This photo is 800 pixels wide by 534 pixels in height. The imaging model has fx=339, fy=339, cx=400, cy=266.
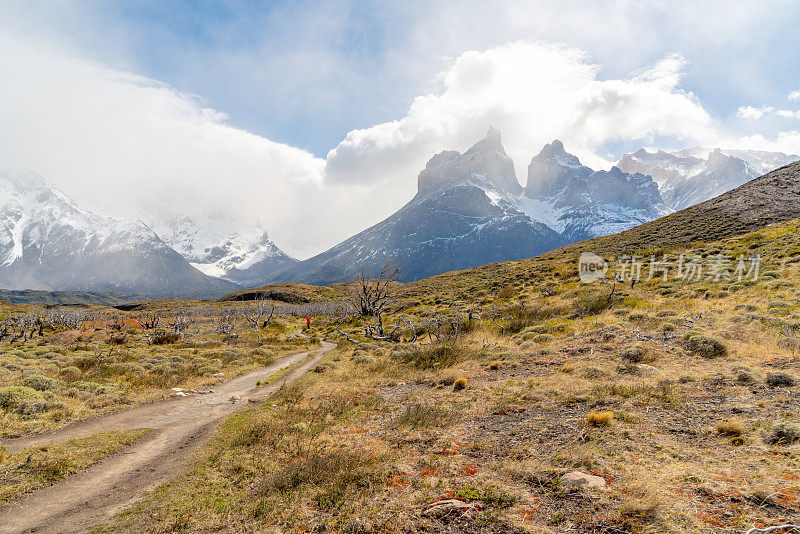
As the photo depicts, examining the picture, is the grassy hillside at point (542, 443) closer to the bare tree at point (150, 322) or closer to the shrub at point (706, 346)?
the shrub at point (706, 346)

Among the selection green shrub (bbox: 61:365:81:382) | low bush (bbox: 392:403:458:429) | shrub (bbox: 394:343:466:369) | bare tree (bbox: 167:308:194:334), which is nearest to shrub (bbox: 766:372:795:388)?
low bush (bbox: 392:403:458:429)

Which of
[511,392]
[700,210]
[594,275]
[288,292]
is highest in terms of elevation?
[700,210]

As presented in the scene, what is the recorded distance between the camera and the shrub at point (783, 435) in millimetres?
6590

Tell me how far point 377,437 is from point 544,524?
5468 mm

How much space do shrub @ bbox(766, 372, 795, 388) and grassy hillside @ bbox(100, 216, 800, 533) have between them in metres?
0.05

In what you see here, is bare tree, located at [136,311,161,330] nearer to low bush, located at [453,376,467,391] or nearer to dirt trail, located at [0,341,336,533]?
dirt trail, located at [0,341,336,533]

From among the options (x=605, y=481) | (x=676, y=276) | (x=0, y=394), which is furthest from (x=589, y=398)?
(x=676, y=276)

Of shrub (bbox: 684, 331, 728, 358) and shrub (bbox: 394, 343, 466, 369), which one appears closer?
shrub (bbox: 684, 331, 728, 358)

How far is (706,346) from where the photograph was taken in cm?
1285

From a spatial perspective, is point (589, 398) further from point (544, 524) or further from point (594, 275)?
point (594, 275)

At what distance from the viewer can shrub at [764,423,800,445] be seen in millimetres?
6590

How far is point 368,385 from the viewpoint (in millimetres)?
16625

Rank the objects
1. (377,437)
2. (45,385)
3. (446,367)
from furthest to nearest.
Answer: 1. (446,367)
2. (45,385)
3. (377,437)

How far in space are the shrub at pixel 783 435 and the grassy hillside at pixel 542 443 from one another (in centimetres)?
3
